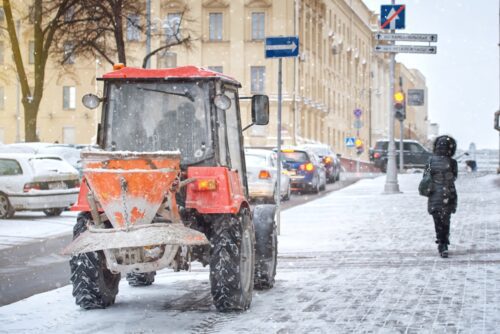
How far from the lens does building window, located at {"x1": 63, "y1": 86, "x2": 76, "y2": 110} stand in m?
71.2

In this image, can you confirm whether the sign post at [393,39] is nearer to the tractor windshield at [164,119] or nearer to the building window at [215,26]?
the tractor windshield at [164,119]

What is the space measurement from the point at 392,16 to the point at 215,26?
4044 cm

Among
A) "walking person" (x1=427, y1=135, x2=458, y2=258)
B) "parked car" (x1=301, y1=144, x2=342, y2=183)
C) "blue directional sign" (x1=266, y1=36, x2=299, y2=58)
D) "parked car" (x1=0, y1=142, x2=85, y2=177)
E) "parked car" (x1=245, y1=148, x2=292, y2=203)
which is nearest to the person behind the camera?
"walking person" (x1=427, y1=135, x2=458, y2=258)

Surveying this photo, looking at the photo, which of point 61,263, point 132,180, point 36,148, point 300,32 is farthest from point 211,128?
point 300,32

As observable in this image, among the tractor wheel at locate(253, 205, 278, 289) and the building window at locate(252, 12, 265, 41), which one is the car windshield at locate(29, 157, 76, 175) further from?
the building window at locate(252, 12, 265, 41)

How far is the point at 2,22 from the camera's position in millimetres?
70438

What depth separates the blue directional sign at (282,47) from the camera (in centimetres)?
1658

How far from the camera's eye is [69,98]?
7138cm

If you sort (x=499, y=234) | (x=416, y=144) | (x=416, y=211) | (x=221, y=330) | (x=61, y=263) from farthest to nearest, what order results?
(x=416, y=144) → (x=416, y=211) → (x=499, y=234) → (x=61, y=263) → (x=221, y=330)

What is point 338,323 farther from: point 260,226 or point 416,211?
point 416,211

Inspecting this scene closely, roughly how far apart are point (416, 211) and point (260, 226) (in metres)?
12.7

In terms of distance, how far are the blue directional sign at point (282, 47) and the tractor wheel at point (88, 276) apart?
772cm

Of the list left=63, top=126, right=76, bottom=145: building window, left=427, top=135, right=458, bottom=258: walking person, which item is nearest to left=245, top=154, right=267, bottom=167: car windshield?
left=427, top=135, right=458, bottom=258: walking person

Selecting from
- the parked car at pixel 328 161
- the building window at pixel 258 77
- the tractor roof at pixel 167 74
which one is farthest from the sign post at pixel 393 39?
the building window at pixel 258 77
